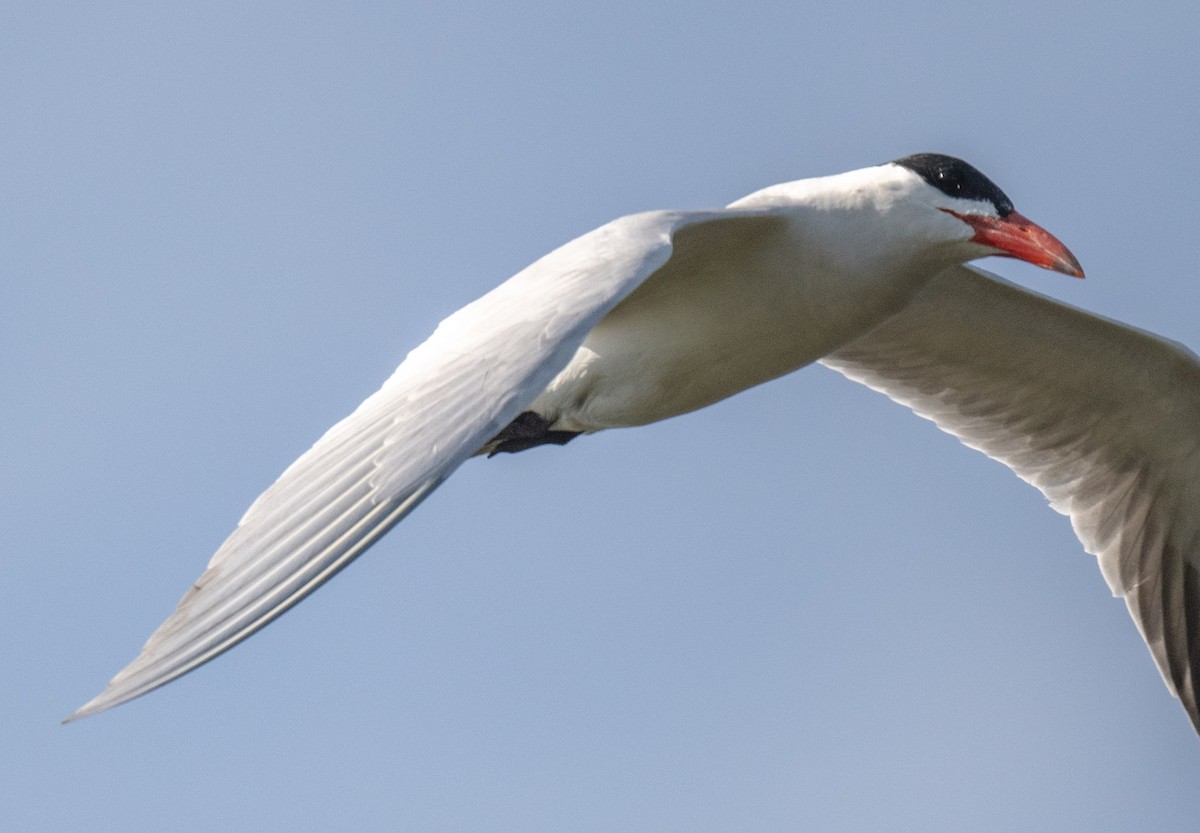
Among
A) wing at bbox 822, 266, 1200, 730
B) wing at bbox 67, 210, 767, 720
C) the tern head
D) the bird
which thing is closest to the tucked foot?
the bird

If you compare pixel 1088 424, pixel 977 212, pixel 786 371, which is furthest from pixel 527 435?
pixel 1088 424

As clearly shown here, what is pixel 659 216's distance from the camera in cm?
754

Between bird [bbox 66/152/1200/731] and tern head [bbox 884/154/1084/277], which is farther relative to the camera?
tern head [bbox 884/154/1084/277]

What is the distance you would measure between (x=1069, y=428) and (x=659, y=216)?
14.0 feet

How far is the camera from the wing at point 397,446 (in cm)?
575

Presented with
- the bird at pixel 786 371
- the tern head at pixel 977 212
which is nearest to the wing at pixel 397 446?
the bird at pixel 786 371

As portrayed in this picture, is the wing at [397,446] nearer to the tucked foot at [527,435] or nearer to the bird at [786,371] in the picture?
the bird at [786,371]

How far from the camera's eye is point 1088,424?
35.3 feet

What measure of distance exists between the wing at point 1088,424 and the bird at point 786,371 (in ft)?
0.04

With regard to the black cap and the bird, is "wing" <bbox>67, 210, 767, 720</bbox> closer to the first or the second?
A: the bird

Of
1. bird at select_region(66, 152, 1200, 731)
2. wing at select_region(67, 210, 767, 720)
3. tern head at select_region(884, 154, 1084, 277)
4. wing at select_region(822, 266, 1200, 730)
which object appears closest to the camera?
wing at select_region(67, 210, 767, 720)

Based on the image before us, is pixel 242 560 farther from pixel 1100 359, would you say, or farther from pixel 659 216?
pixel 1100 359

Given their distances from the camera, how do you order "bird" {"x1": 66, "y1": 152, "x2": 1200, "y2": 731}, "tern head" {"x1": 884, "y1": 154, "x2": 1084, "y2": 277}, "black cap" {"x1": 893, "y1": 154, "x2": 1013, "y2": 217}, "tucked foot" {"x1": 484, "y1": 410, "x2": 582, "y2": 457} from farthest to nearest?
"tucked foot" {"x1": 484, "y1": 410, "x2": 582, "y2": 457} → "black cap" {"x1": 893, "y1": 154, "x2": 1013, "y2": 217} → "tern head" {"x1": 884, "y1": 154, "x2": 1084, "y2": 277} → "bird" {"x1": 66, "y1": 152, "x2": 1200, "y2": 731}

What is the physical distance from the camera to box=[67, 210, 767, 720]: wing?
5750mm
